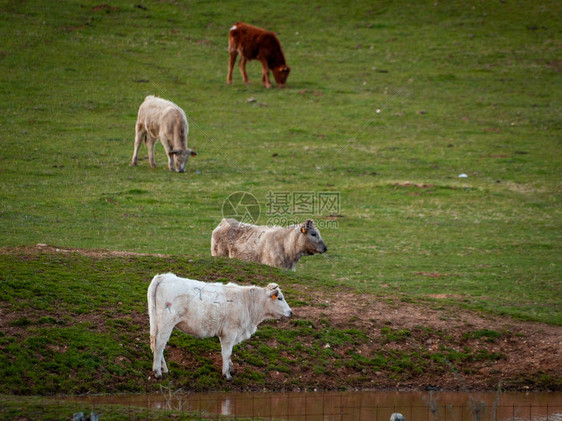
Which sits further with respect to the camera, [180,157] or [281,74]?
[281,74]

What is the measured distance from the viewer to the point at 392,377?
47.7 ft

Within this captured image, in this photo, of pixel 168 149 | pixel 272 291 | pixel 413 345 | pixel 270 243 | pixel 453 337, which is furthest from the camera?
pixel 168 149

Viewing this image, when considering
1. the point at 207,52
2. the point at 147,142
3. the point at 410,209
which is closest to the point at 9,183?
the point at 147,142

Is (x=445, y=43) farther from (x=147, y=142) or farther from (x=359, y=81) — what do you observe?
(x=147, y=142)

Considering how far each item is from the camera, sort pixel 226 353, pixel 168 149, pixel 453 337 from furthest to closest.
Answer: pixel 168 149 < pixel 453 337 < pixel 226 353

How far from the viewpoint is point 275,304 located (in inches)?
552

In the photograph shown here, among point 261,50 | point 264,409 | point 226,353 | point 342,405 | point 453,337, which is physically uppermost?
point 261,50

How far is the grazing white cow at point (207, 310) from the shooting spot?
1270 centimetres

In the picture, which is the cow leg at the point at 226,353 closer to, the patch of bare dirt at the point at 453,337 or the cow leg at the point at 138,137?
the patch of bare dirt at the point at 453,337

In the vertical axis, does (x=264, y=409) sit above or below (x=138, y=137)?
below

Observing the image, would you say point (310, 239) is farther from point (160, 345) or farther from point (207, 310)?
point (160, 345)

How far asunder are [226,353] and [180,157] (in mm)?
18445

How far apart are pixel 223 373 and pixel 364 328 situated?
12.8 ft


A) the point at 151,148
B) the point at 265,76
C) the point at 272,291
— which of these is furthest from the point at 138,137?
the point at 272,291
